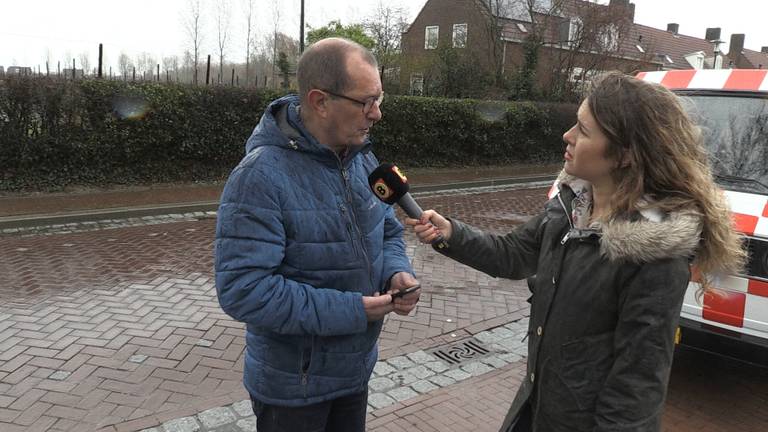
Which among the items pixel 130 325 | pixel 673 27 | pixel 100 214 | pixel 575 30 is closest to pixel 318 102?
pixel 130 325

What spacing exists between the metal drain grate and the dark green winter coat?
7.47ft

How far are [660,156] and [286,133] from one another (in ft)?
3.84

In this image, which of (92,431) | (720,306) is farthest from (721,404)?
(92,431)

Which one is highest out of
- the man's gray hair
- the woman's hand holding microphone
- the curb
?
the man's gray hair

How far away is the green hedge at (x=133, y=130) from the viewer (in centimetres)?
985

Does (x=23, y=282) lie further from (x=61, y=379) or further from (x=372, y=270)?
(x=372, y=270)

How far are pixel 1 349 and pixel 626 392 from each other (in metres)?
4.35

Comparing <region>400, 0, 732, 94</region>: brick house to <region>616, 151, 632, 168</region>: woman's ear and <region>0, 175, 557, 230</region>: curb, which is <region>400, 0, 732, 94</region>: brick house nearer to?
<region>0, 175, 557, 230</region>: curb

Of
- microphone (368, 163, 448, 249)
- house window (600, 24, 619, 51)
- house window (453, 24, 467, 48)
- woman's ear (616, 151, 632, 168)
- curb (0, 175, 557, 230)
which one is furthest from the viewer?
house window (453, 24, 467, 48)

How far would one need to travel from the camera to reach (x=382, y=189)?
189 centimetres

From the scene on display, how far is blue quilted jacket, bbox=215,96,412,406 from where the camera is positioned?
1.69 m

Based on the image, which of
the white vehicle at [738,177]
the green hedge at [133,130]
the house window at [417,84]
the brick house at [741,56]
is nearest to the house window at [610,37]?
the house window at [417,84]

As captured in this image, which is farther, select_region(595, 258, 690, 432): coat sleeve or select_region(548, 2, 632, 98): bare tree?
select_region(548, 2, 632, 98): bare tree

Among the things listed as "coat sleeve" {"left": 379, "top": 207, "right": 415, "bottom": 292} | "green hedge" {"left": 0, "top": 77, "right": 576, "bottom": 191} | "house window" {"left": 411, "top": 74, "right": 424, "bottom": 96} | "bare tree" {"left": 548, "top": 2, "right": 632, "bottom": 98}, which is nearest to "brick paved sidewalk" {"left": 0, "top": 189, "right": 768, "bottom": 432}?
"coat sleeve" {"left": 379, "top": 207, "right": 415, "bottom": 292}
